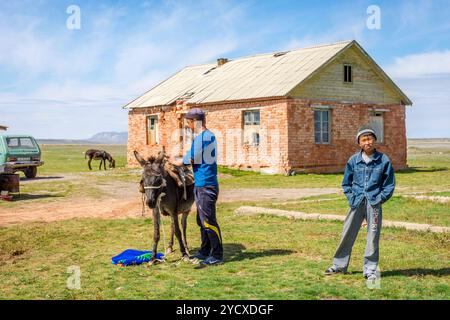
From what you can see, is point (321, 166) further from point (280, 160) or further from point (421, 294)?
point (421, 294)

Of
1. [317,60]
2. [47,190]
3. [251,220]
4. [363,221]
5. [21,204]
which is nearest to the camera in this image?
[363,221]

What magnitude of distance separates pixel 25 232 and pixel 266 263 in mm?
5658

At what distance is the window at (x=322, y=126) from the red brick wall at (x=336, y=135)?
24cm

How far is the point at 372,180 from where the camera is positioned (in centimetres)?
686

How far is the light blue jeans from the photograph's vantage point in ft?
22.5

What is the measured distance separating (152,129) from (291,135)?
10.7 m

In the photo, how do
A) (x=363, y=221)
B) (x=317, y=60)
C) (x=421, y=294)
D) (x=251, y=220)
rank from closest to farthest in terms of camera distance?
(x=421, y=294) < (x=363, y=221) < (x=251, y=220) < (x=317, y=60)

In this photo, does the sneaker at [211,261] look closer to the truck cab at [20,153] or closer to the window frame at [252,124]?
the truck cab at [20,153]

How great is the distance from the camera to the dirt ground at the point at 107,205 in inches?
538

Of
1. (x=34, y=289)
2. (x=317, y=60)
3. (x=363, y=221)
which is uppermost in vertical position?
(x=317, y=60)

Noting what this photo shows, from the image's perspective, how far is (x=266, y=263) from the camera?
806 centimetres

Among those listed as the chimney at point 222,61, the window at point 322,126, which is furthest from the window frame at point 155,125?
the window at point 322,126

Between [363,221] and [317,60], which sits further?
[317,60]
